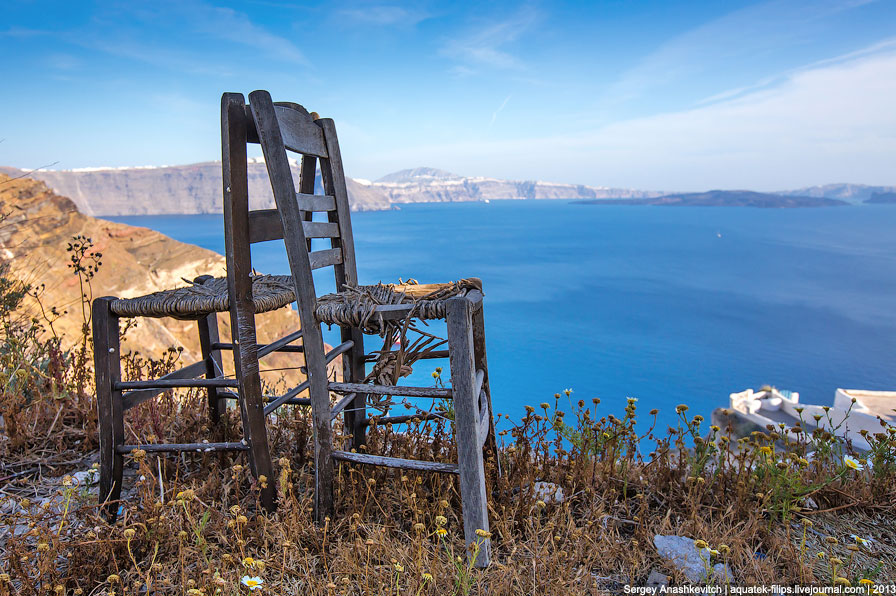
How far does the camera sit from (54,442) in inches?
104

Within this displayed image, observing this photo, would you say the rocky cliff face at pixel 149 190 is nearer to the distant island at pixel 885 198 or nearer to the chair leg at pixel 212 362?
the chair leg at pixel 212 362

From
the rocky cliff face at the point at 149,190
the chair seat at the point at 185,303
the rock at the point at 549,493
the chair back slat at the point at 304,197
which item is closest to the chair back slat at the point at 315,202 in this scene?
the chair back slat at the point at 304,197

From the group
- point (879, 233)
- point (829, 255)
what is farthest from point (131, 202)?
point (879, 233)

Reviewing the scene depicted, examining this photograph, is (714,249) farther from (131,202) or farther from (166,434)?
(131,202)

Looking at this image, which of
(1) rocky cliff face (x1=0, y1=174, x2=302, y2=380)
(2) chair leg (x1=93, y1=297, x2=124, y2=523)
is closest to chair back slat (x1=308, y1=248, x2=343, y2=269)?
(2) chair leg (x1=93, y1=297, x2=124, y2=523)

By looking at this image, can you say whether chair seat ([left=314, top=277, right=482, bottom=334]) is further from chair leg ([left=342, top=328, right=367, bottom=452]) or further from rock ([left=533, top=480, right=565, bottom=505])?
rock ([left=533, top=480, right=565, bottom=505])

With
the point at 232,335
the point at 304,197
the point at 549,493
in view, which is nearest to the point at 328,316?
the point at 232,335

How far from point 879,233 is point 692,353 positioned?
98510mm

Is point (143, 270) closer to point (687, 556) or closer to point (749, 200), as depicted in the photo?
point (687, 556)

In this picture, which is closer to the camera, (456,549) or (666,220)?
(456,549)

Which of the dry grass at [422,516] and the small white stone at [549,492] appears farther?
the small white stone at [549,492]

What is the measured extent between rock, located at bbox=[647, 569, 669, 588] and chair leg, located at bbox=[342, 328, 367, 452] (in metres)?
1.26

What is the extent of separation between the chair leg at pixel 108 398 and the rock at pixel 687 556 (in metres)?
2.00

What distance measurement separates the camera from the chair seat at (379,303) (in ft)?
5.55
